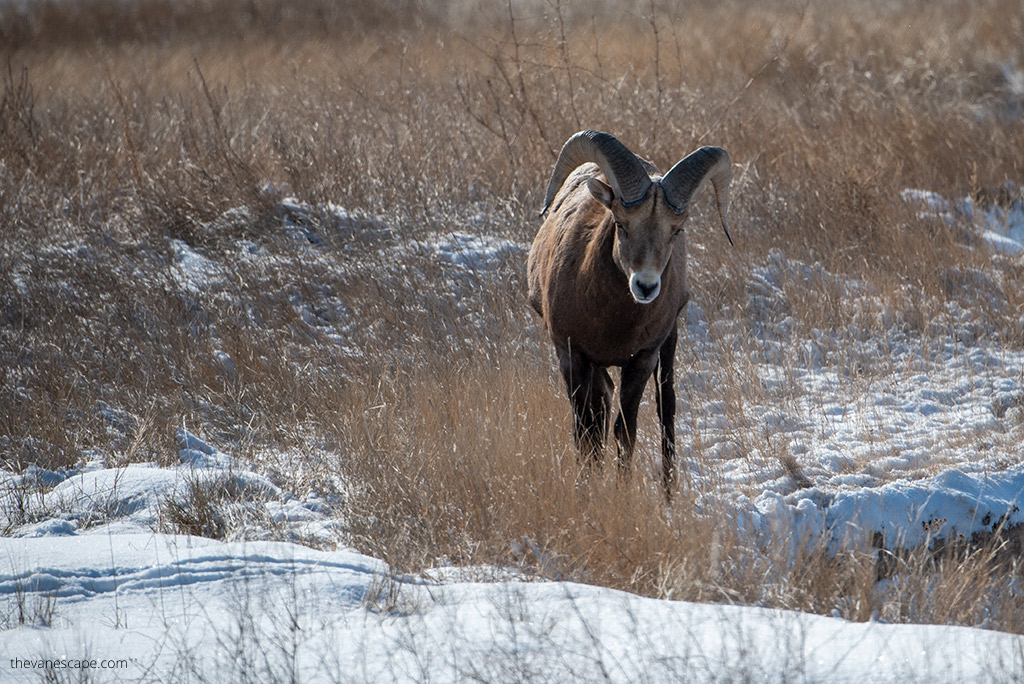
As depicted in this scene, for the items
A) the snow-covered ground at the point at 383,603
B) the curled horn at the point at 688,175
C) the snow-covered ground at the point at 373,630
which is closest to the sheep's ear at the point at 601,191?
the curled horn at the point at 688,175

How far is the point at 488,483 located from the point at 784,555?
135 cm

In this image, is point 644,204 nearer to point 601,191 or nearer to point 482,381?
point 601,191

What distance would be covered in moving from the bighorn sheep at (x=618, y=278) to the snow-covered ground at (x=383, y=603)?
67 centimetres

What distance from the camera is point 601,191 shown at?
447 cm

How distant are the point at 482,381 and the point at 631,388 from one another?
43.7 inches

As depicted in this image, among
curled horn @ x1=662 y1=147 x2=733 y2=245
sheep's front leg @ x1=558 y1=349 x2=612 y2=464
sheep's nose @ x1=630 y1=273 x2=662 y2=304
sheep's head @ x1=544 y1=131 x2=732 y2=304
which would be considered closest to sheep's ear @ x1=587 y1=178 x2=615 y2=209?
sheep's head @ x1=544 y1=131 x2=732 y2=304

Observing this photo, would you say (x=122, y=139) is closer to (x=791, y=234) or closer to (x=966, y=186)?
(x=791, y=234)

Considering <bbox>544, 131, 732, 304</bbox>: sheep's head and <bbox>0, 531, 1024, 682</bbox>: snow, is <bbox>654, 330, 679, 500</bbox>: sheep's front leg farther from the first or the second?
<bbox>0, 531, 1024, 682</bbox>: snow

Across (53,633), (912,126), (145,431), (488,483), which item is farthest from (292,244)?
(912,126)

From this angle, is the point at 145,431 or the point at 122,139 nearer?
the point at 145,431

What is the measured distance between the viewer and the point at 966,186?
9.91 m

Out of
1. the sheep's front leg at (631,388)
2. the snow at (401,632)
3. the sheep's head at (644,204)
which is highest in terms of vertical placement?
the sheep's head at (644,204)

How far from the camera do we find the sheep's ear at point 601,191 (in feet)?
14.6

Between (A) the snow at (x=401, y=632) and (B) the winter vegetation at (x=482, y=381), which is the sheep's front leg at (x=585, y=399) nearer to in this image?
(B) the winter vegetation at (x=482, y=381)
